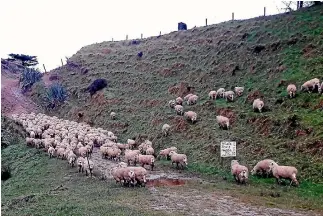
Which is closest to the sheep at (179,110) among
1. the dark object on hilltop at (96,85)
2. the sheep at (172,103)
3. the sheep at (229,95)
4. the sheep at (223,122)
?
the sheep at (172,103)

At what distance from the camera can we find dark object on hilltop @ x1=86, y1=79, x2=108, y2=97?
40.2 m

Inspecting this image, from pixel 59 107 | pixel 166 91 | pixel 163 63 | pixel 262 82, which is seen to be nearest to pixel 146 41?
pixel 163 63

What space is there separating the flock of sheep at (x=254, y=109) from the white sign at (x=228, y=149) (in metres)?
1.06

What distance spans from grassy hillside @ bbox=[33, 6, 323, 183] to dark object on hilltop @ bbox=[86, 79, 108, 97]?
29.4 inches

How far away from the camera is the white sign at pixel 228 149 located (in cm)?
1711

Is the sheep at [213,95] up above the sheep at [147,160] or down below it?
above

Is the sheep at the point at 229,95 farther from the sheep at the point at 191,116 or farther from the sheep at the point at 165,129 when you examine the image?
the sheep at the point at 165,129

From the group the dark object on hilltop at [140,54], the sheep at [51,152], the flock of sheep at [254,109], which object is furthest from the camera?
the dark object on hilltop at [140,54]

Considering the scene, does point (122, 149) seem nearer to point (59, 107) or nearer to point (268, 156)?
point (268, 156)

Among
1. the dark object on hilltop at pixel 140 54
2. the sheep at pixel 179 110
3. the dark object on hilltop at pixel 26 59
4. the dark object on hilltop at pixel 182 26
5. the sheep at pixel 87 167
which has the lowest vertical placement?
the sheep at pixel 87 167

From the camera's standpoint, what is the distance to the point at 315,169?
554 inches

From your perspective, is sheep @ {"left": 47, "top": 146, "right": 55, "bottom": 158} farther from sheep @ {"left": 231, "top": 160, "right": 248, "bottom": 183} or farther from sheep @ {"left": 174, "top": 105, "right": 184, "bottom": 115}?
sheep @ {"left": 231, "top": 160, "right": 248, "bottom": 183}

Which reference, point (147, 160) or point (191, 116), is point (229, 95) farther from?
point (147, 160)

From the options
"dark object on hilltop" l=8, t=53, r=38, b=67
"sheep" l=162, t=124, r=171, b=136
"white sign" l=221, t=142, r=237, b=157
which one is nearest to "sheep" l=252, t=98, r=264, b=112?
"white sign" l=221, t=142, r=237, b=157
